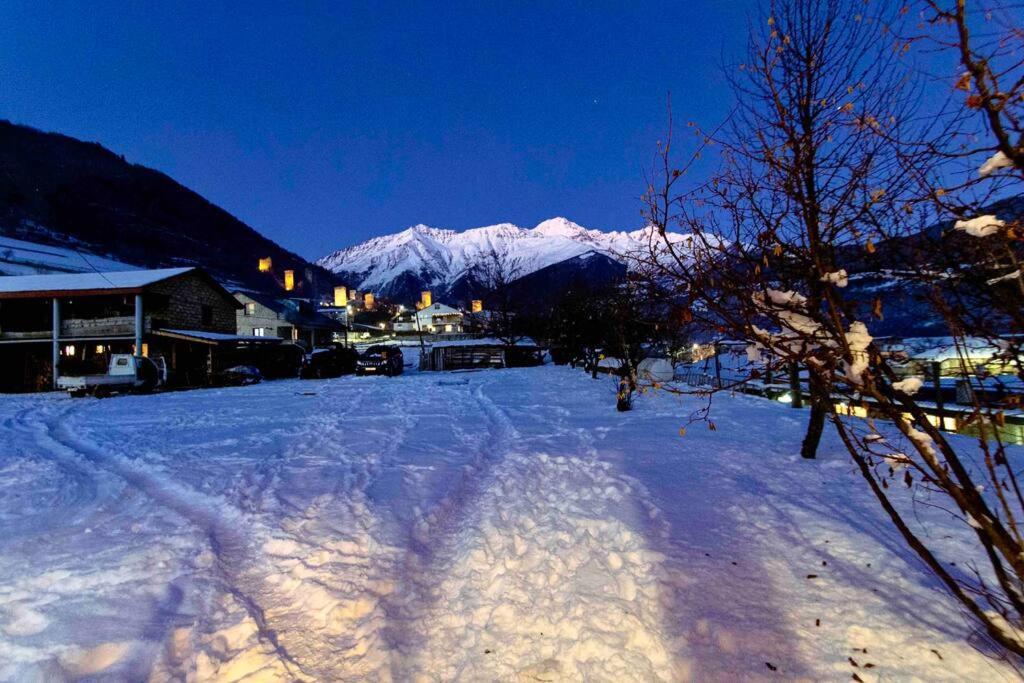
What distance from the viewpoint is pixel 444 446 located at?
337 inches

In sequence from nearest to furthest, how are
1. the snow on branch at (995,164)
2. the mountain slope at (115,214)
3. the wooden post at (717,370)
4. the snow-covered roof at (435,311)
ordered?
1. the snow on branch at (995,164)
2. the wooden post at (717,370)
3. the snow-covered roof at (435,311)
4. the mountain slope at (115,214)

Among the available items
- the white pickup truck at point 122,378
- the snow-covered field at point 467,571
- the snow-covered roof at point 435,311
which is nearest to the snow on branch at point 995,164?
the snow-covered field at point 467,571

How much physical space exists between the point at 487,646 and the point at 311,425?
29.7 ft

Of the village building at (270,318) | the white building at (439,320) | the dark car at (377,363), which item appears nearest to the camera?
the dark car at (377,363)

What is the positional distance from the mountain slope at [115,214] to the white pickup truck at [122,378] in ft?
299

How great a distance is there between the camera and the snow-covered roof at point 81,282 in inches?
1012

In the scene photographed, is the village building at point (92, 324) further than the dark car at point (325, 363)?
No

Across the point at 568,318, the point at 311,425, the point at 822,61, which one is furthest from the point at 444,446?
the point at 568,318

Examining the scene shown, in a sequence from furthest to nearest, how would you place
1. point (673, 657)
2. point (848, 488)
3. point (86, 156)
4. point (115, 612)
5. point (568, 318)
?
point (86, 156)
point (568, 318)
point (848, 488)
point (115, 612)
point (673, 657)

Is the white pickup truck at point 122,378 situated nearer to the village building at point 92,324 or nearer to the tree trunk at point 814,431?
the village building at point 92,324

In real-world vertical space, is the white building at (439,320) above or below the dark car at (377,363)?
above

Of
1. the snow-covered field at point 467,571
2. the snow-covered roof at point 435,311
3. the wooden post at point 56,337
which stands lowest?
the snow-covered field at point 467,571

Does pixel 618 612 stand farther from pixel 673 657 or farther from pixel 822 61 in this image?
pixel 822 61

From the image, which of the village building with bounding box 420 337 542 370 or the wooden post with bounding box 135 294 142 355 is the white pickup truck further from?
the village building with bounding box 420 337 542 370
